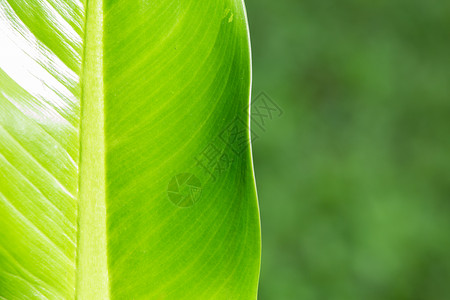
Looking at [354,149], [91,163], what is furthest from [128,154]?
[354,149]

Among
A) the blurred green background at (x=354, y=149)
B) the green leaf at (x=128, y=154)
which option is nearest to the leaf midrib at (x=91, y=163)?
the green leaf at (x=128, y=154)

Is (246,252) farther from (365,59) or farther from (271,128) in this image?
(365,59)

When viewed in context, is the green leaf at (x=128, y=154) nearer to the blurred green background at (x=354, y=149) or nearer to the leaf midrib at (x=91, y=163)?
the leaf midrib at (x=91, y=163)

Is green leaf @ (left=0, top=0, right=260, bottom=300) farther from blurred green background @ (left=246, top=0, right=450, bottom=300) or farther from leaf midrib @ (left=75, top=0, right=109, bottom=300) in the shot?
blurred green background @ (left=246, top=0, right=450, bottom=300)

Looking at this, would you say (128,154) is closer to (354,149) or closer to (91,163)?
(91,163)

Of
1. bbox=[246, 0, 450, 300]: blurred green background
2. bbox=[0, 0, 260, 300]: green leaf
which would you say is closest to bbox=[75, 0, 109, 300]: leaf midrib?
bbox=[0, 0, 260, 300]: green leaf

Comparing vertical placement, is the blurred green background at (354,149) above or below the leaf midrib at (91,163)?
below

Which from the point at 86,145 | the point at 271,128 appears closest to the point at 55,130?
the point at 86,145
